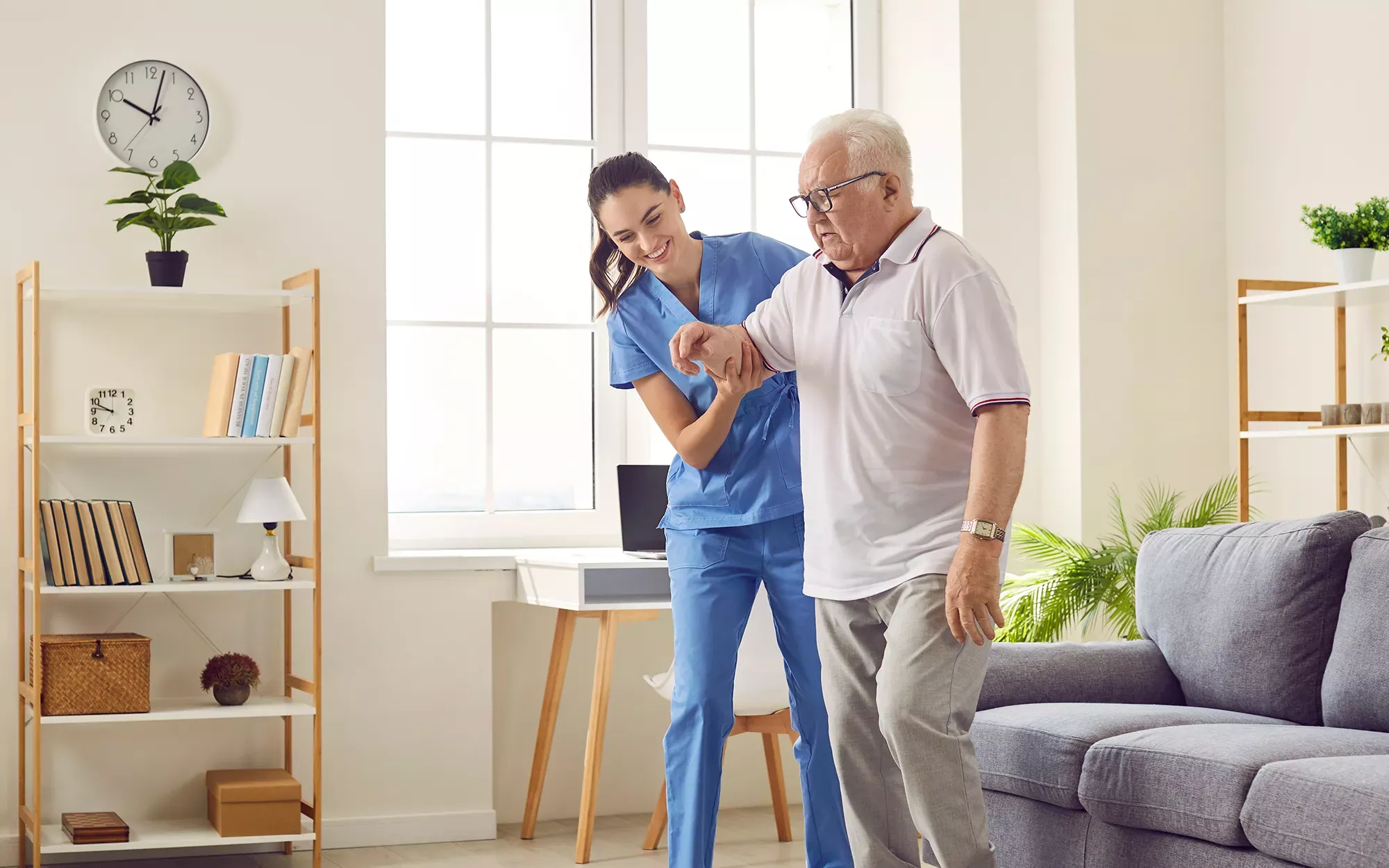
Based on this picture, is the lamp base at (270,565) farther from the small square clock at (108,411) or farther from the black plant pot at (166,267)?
the black plant pot at (166,267)

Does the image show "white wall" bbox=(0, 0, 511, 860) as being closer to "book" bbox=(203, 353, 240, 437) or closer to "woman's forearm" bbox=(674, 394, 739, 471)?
"book" bbox=(203, 353, 240, 437)

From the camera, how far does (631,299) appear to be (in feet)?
8.66

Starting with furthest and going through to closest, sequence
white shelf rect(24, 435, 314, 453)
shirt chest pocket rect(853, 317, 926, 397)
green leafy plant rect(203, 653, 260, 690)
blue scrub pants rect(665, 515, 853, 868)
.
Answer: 1. green leafy plant rect(203, 653, 260, 690)
2. white shelf rect(24, 435, 314, 453)
3. blue scrub pants rect(665, 515, 853, 868)
4. shirt chest pocket rect(853, 317, 926, 397)

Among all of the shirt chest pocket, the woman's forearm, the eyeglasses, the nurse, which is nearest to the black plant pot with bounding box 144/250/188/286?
the nurse

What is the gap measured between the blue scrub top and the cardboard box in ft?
4.97

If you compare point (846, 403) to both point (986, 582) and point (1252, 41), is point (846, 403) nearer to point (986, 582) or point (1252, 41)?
point (986, 582)

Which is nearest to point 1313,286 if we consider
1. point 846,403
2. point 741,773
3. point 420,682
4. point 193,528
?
point 741,773

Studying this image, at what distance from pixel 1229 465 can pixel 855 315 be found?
2830 millimetres

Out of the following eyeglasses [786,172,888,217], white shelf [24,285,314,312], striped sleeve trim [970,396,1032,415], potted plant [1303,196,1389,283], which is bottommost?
striped sleeve trim [970,396,1032,415]

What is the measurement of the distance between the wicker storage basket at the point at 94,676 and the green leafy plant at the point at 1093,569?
230 centimetres

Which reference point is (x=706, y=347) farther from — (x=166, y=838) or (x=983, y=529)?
(x=166, y=838)

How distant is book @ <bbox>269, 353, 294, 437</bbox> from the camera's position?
11.9 feet

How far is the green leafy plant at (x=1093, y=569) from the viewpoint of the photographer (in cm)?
404

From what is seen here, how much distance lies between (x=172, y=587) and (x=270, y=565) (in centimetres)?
26
